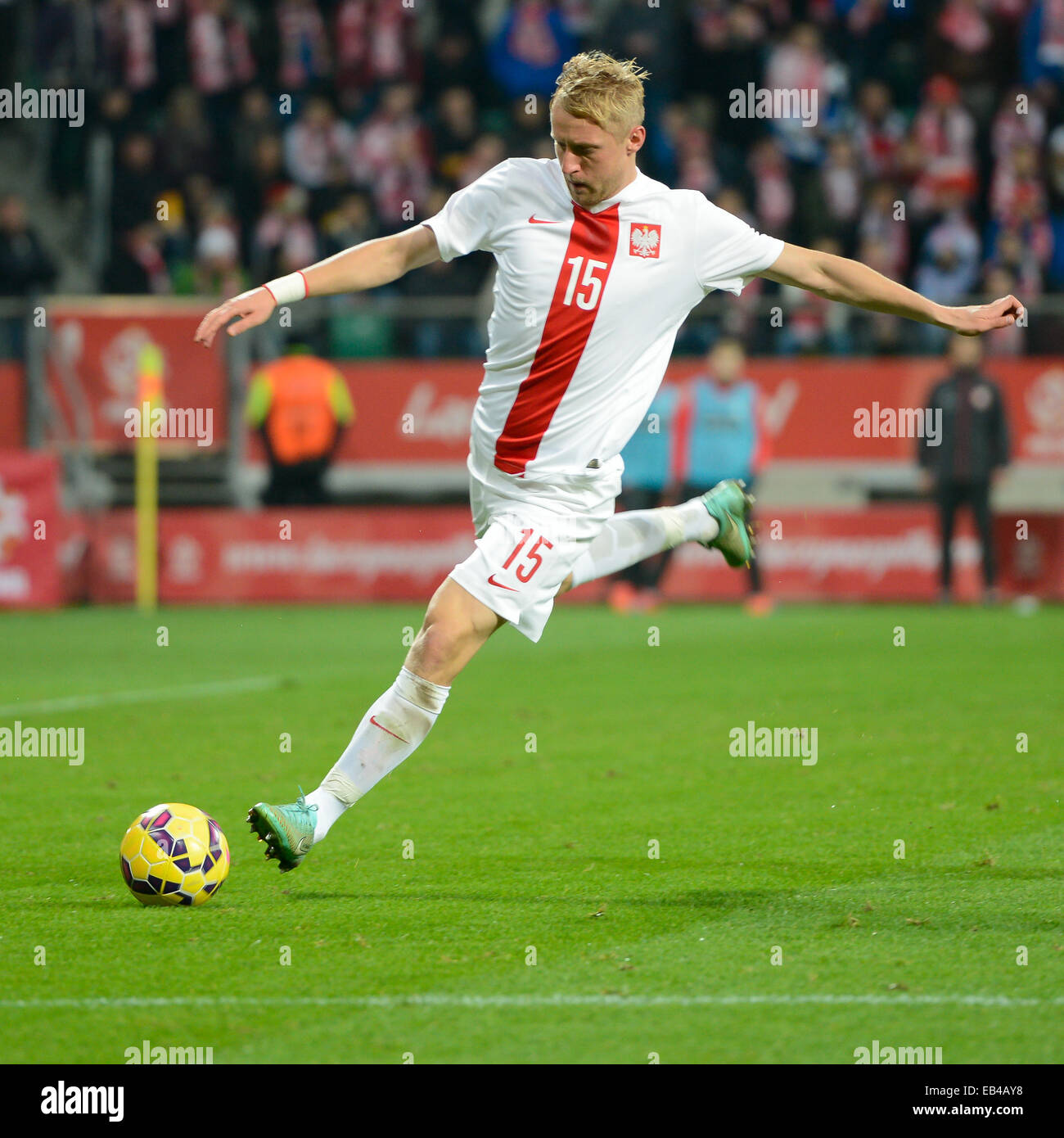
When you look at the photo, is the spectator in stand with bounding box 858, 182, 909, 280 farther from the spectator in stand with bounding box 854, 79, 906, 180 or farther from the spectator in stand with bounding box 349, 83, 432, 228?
the spectator in stand with bounding box 349, 83, 432, 228

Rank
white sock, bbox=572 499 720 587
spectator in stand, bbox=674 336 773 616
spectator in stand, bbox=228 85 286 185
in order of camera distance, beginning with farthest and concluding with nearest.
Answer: spectator in stand, bbox=228 85 286 185 < spectator in stand, bbox=674 336 773 616 < white sock, bbox=572 499 720 587

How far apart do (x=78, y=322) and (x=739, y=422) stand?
6.26m

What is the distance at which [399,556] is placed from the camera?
1784 centimetres

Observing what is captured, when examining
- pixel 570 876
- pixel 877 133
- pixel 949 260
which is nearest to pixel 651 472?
pixel 949 260

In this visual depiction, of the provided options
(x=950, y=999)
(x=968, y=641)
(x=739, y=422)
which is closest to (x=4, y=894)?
(x=950, y=999)

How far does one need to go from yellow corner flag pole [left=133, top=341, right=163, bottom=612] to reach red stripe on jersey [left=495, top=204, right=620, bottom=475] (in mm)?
11478

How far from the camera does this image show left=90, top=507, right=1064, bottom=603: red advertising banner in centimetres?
1767

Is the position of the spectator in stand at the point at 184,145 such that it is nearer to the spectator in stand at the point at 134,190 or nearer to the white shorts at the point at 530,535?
the spectator in stand at the point at 134,190

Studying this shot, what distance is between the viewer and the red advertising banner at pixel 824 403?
17859 millimetres

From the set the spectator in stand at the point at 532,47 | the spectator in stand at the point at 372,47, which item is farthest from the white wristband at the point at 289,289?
the spectator in stand at the point at 372,47

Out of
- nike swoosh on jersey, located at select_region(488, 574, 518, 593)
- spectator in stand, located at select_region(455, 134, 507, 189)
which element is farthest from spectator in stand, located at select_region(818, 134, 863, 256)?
nike swoosh on jersey, located at select_region(488, 574, 518, 593)

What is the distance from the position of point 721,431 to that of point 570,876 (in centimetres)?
1082

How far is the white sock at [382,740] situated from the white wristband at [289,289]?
1.19 m
